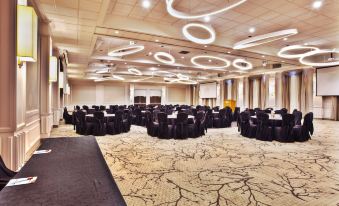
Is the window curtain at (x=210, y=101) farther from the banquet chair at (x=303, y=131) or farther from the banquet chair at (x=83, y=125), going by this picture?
the banquet chair at (x=83, y=125)

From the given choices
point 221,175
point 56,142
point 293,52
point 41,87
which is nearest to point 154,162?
point 221,175

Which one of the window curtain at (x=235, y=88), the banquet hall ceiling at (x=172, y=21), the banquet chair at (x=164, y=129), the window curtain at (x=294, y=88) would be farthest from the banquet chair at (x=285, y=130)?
the window curtain at (x=235, y=88)

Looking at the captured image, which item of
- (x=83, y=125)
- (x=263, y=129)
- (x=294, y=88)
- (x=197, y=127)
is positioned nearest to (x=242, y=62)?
(x=263, y=129)

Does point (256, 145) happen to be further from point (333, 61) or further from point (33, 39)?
point (333, 61)

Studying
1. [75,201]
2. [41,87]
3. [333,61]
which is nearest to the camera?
[75,201]

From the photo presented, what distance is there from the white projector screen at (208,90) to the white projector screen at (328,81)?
9.61m

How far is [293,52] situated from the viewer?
36.4ft

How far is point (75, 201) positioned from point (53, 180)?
0.35 m

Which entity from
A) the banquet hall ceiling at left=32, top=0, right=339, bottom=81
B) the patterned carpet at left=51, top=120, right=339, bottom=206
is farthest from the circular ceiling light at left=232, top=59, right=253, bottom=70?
the patterned carpet at left=51, top=120, right=339, bottom=206

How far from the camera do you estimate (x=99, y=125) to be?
26.5 feet

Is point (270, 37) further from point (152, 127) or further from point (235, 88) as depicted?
point (235, 88)

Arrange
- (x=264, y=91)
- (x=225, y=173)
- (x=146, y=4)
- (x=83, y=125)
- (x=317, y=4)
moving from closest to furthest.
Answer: (x=225, y=173) → (x=317, y=4) → (x=146, y=4) → (x=83, y=125) → (x=264, y=91)

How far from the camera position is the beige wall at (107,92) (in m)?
22.8

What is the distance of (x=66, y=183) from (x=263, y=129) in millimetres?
7112
